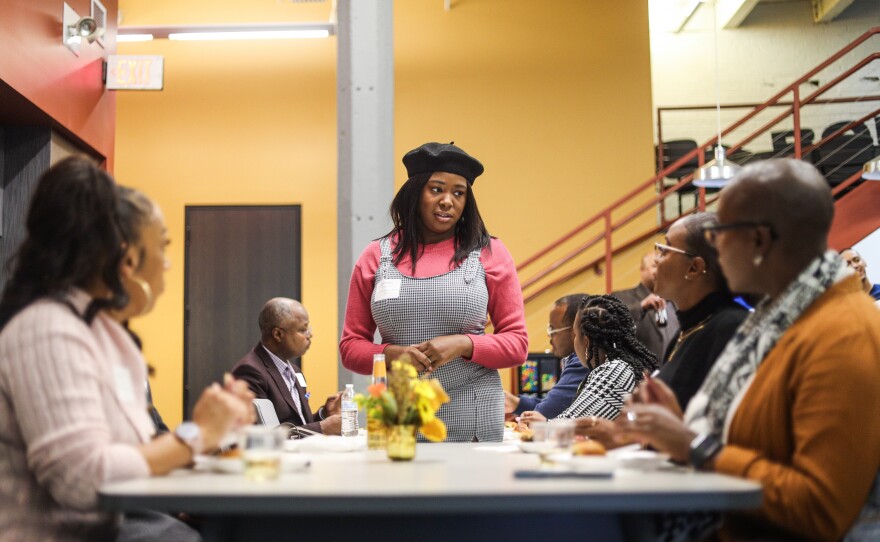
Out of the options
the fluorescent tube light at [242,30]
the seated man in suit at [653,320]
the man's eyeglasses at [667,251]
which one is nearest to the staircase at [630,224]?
the seated man in suit at [653,320]

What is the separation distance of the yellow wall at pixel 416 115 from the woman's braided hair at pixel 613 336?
6.24 m

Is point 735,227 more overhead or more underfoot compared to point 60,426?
more overhead

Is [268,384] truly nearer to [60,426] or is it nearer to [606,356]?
[606,356]

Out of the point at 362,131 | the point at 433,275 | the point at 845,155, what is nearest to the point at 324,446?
the point at 433,275

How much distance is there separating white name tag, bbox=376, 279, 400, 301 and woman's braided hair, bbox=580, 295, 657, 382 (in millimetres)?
1011

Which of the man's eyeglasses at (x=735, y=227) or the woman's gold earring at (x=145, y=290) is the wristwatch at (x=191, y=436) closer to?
the woman's gold earring at (x=145, y=290)

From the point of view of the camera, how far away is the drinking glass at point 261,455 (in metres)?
1.61

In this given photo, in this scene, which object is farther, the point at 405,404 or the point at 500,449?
the point at 500,449

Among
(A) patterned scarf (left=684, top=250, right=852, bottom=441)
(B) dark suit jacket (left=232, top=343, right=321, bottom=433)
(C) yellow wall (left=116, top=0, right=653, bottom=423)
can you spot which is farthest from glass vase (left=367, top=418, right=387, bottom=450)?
(C) yellow wall (left=116, top=0, right=653, bottom=423)

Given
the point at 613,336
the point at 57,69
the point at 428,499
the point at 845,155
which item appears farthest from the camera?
the point at 845,155

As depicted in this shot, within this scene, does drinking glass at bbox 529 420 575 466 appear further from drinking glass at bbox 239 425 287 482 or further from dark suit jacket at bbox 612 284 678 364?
dark suit jacket at bbox 612 284 678 364

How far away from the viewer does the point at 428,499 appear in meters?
1.41

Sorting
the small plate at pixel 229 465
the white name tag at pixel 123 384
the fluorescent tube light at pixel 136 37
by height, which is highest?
the fluorescent tube light at pixel 136 37

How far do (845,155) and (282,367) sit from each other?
281 inches
